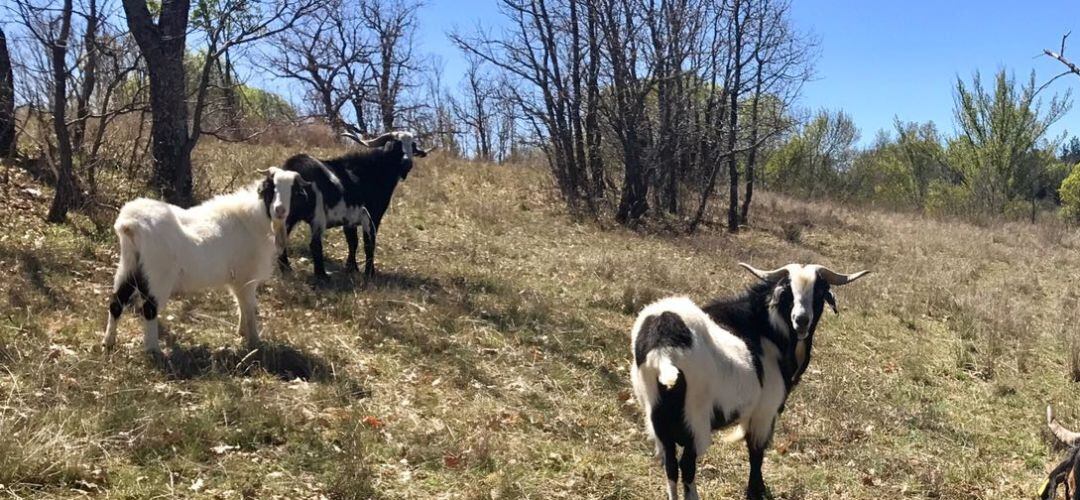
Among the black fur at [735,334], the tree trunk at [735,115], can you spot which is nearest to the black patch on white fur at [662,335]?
the black fur at [735,334]

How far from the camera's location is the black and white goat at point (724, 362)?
462 centimetres

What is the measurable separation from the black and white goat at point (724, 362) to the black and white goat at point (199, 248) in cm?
390

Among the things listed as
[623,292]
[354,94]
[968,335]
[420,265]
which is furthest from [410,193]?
[354,94]

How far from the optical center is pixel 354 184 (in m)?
10.7

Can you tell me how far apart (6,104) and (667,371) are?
10.8 metres

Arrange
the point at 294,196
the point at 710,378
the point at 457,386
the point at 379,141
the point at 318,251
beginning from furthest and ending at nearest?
the point at 379,141 → the point at 318,251 → the point at 294,196 → the point at 457,386 → the point at 710,378

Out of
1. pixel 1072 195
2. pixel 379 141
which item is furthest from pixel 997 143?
pixel 379 141

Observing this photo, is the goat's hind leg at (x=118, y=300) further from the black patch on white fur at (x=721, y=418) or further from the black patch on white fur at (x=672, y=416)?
the black patch on white fur at (x=721, y=418)

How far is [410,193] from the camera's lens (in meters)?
17.1

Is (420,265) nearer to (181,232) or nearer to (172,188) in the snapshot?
(172,188)

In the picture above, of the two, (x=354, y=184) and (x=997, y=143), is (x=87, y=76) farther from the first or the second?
(x=997, y=143)

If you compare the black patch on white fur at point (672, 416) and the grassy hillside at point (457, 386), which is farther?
the grassy hillside at point (457, 386)

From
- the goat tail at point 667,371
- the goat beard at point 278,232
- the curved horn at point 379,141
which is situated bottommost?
the goat tail at point 667,371

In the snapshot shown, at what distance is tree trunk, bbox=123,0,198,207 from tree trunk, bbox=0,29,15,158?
1790 millimetres
